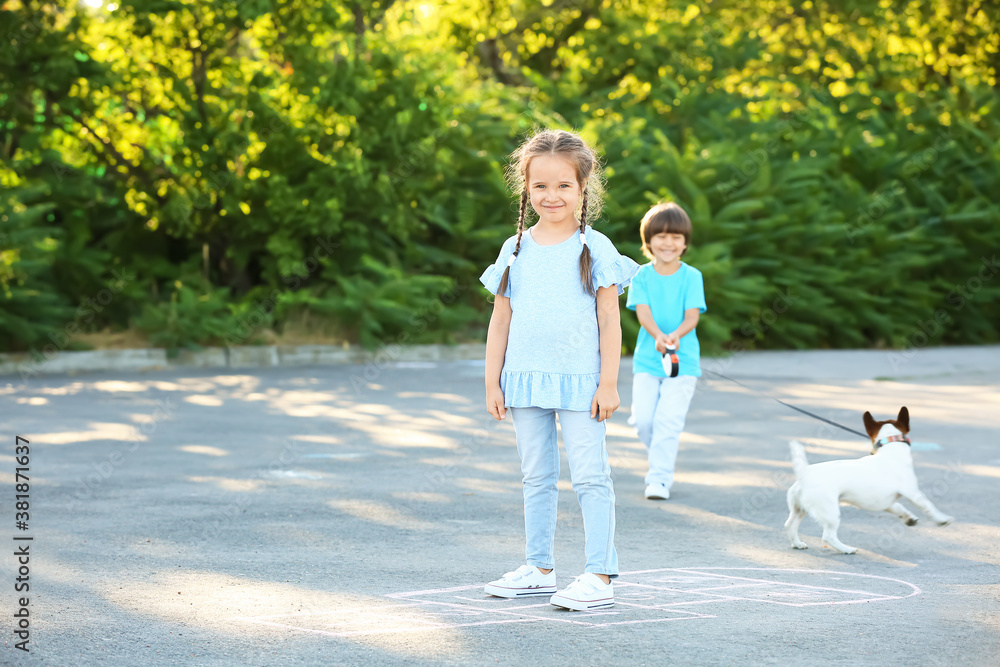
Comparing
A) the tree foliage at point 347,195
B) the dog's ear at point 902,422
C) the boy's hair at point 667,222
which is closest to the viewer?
the dog's ear at point 902,422

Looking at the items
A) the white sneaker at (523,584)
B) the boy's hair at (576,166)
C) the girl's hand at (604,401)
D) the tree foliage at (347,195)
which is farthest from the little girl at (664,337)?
the tree foliage at (347,195)

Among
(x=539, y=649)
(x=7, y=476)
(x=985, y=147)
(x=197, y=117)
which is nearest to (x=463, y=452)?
(x=7, y=476)

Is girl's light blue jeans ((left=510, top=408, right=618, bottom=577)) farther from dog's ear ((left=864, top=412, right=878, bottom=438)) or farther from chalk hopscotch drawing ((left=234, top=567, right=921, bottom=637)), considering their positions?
dog's ear ((left=864, top=412, right=878, bottom=438))

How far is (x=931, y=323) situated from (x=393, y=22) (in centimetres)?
1028

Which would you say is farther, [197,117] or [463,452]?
[197,117]

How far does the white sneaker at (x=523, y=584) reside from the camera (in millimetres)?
4359

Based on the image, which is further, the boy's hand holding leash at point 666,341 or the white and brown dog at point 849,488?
the boy's hand holding leash at point 666,341

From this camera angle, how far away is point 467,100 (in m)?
17.4

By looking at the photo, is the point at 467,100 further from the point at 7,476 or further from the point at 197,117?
the point at 7,476

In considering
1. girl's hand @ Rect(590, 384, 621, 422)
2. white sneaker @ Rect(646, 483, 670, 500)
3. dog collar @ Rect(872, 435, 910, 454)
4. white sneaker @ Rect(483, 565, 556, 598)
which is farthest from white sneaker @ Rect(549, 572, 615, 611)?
white sneaker @ Rect(646, 483, 670, 500)

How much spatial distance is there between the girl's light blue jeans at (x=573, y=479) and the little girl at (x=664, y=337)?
227cm

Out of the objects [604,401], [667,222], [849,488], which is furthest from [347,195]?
[604,401]

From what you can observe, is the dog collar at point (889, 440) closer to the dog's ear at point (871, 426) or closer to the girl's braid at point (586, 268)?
the dog's ear at point (871, 426)

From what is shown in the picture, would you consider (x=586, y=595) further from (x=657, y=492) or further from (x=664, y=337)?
(x=664, y=337)
